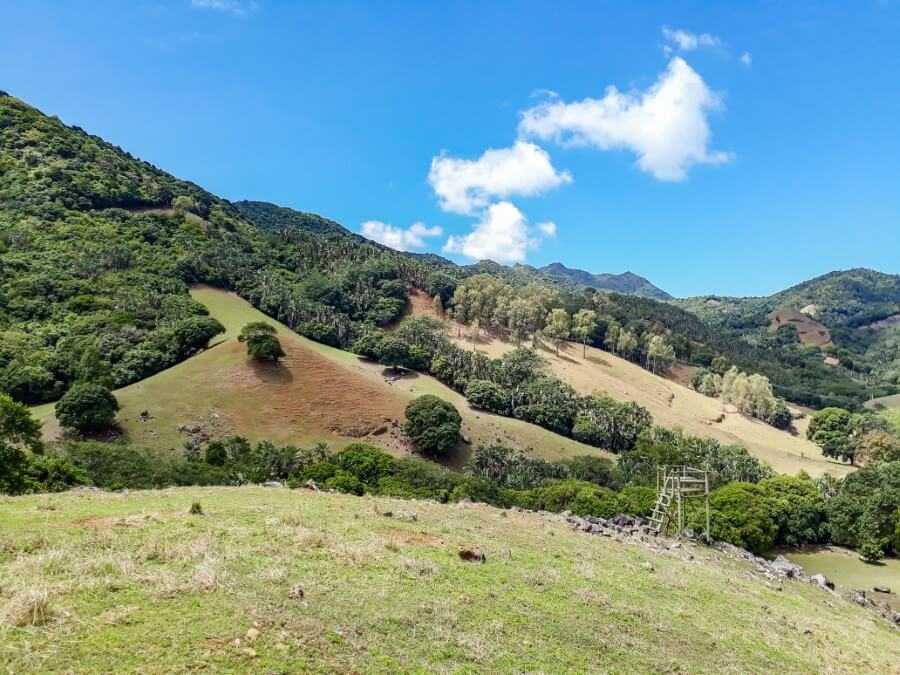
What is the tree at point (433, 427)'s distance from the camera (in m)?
70.6

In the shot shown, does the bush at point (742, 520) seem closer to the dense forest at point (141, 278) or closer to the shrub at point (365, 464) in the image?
the shrub at point (365, 464)

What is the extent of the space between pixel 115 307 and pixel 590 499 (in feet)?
267

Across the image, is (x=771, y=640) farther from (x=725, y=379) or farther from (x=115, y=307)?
(x=725, y=379)

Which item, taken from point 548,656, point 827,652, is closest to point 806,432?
point 827,652

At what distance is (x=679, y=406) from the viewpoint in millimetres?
126188

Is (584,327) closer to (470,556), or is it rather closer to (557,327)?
(557,327)

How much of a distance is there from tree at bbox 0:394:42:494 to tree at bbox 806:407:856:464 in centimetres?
12497

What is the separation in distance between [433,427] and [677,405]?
3005 inches

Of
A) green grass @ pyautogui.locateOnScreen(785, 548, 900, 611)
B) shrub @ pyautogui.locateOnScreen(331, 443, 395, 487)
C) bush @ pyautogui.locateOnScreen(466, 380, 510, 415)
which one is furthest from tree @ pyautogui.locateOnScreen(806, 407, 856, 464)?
shrub @ pyautogui.locateOnScreen(331, 443, 395, 487)

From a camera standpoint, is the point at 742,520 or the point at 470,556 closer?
Answer: the point at 470,556

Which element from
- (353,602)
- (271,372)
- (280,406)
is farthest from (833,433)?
(353,602)

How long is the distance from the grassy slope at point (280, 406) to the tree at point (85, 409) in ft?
8.32

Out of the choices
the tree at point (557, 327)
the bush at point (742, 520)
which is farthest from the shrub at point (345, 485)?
the tree at point (557, 327)

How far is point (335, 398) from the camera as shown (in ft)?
255
